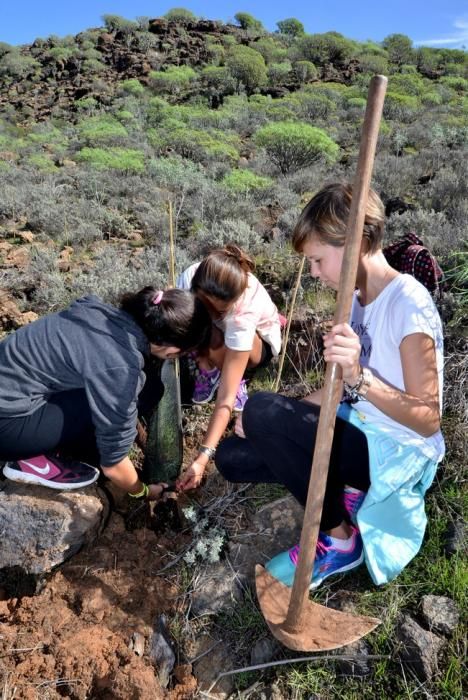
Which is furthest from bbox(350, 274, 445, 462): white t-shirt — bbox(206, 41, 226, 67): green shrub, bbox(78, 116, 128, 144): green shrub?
bbox(206, 41, 226, 67): green shrub

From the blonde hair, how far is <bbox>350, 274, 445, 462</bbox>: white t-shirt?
0.19m

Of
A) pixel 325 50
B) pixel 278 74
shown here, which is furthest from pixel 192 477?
pixel 325 50

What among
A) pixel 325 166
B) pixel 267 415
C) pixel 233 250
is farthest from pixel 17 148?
pixel 267 415

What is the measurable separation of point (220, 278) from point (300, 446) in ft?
2.92

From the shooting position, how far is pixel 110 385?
1.70 m

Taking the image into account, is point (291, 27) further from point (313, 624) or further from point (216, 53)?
point (313, 624)

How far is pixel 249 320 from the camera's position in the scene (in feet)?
7.74

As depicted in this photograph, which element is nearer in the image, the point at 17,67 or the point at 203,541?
the point at 203,541

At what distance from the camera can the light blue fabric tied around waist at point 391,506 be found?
1.55 m

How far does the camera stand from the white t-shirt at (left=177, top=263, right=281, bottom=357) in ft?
7.53

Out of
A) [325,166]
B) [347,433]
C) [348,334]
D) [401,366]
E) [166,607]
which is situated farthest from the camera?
[325,166]

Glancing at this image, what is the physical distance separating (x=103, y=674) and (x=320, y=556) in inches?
34.9

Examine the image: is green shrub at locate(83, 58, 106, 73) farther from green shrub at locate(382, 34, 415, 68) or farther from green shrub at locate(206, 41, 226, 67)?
green shrub at locate(382, 34, 415, 68)

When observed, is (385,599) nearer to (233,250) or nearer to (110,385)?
(110,385)
